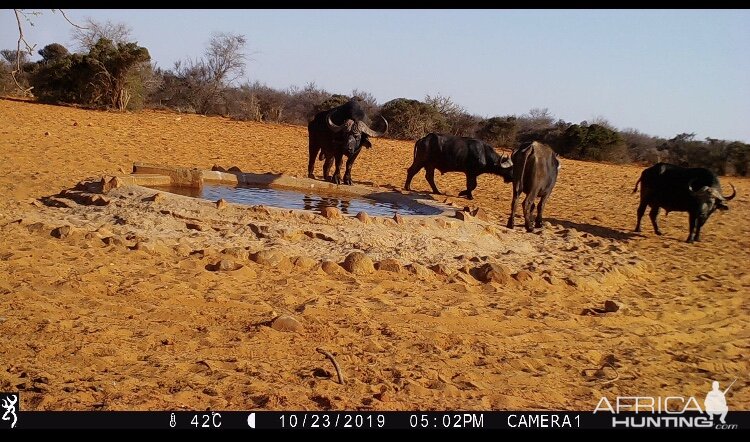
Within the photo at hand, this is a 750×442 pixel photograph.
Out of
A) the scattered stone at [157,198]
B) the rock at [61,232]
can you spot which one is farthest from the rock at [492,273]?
the rock at [61,232]

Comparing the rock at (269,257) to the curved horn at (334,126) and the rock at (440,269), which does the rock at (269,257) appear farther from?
the curved horn at (334,126)

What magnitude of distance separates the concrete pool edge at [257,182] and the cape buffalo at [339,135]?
51 cm

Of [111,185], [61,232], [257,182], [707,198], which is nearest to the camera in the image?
[61,232]

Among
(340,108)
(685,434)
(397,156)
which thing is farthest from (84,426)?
(397,156)

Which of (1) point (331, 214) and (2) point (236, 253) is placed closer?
(2) point (236, 253)

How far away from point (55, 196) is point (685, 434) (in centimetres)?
896

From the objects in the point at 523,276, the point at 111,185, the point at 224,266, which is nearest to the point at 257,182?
the point at 111,185

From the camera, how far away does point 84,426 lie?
133 inches

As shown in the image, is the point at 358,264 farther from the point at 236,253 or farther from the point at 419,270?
the point at 236,253

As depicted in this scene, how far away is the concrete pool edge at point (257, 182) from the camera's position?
1053 cm

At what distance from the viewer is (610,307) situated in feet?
22.0

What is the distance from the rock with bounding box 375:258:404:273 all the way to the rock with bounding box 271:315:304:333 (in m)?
2.15

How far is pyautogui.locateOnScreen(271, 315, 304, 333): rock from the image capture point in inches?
207

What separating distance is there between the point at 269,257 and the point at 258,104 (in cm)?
2888
